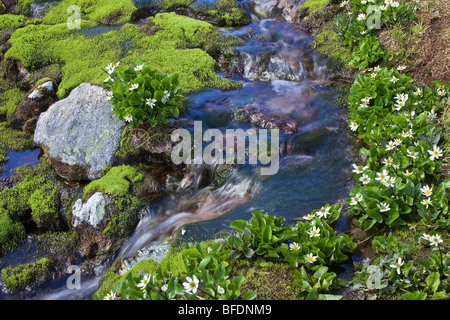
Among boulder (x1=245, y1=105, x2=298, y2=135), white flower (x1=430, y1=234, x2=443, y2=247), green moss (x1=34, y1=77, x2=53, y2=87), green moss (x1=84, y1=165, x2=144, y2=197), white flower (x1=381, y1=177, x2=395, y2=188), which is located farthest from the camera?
green moss (x1=34, y1=77, x2=53, y2=87)

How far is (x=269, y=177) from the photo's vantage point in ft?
18.9

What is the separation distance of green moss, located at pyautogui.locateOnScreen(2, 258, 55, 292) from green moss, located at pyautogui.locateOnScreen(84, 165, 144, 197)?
1115mm

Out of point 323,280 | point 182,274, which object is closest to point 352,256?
point 323,280

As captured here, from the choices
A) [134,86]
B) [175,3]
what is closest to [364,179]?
[134,86]

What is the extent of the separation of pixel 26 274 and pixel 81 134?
233 centimetres

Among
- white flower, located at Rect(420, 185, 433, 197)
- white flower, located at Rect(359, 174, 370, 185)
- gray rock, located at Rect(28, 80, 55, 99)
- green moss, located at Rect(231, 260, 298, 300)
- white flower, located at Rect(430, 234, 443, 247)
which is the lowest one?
green moss, located at Rect(231, 260, 298, 300)

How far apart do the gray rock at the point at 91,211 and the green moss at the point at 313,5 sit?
270 inches

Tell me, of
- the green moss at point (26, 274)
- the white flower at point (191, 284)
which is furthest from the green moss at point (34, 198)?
the white flower at point (191, 284)

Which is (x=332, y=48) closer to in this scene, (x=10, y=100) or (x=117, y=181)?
(x=117, y=181)

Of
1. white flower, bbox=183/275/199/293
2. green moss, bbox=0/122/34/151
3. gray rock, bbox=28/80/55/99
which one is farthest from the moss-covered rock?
white flower, bbox=183/275/199/293

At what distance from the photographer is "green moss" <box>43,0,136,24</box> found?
10125mm

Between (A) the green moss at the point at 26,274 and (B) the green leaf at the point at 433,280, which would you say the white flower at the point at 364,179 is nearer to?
(B) the green leaf at the point at 433,280

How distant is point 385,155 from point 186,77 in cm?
396

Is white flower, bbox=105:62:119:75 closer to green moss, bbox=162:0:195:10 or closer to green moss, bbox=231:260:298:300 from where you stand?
green moss, bbox=231:260:298:300
